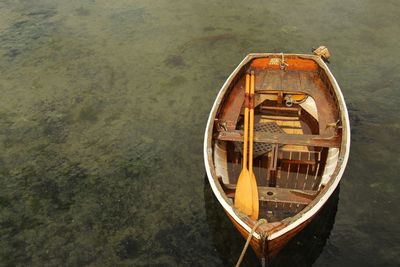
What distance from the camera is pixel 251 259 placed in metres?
8.31

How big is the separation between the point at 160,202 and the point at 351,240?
479 cm

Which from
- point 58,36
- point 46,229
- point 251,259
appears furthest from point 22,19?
point 251,259

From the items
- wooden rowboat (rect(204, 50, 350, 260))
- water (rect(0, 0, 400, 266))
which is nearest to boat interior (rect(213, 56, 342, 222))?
wooden rowboat (rect(204, 50, 350, 260))

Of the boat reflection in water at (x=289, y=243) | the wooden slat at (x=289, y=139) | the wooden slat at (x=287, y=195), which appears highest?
the wooden slat at (x=289, y=139)

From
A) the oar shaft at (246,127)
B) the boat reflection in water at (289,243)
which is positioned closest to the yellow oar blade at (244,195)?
the oar shaft at (246,127)

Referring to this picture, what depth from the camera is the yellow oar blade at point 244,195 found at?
7645 millimetres

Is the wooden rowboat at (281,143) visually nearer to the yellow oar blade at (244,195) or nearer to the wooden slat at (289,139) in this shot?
the wooden slat at (289,139)

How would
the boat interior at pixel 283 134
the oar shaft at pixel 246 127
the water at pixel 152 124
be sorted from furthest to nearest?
the water at pixel 152 124, the oar shaft at pixel 246 127, the boat interior at pixel 283 134

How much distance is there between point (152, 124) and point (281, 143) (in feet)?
16.3

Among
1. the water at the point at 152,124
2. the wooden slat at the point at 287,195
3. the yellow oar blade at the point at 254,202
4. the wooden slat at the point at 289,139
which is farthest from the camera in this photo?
the wooden slat at the point at 289,139

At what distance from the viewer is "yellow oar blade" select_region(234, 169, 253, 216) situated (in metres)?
7.64

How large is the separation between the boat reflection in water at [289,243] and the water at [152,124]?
0.09 feet

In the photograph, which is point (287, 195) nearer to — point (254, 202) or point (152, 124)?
point (254, 202)

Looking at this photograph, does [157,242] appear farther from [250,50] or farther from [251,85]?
[250,50]
